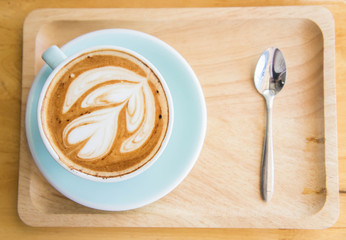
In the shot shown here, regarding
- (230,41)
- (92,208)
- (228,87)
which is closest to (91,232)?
(92,208)

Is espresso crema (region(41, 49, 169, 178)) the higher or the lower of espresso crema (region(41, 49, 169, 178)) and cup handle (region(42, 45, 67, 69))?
the lower

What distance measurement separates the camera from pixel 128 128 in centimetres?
79

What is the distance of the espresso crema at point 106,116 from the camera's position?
30.9 inches

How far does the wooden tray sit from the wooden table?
0.06 meters

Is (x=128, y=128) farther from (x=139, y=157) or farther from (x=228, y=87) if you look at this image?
(x=228, y=87)

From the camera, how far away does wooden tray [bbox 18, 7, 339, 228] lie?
0.92m

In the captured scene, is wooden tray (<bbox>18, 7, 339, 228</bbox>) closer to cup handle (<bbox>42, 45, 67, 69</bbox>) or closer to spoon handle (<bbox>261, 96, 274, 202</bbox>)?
spoon handle (<bbox>261, 96, 274, 202</bbox>)

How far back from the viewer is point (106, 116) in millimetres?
789

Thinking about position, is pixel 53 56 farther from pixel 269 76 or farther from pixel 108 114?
pixel 269 76

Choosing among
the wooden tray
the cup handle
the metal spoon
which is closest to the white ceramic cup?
the cup handle

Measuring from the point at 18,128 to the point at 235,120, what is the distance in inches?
26.8

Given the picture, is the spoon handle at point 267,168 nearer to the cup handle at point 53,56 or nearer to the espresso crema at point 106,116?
the espresso crema at point 106,116

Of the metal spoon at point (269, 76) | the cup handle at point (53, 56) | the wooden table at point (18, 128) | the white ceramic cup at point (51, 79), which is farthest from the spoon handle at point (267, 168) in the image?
the cup handle at point (53, 56)

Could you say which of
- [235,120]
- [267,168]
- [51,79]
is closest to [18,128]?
[51,79]
